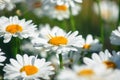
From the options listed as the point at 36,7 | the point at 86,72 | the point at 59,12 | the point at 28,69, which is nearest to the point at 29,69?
the point at 28,69

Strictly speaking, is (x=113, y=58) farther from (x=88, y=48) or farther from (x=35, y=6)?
(x=35, y=6)

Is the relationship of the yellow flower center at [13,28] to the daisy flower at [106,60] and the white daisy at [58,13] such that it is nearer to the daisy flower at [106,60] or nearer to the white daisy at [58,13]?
the daisy flower at [106,60]

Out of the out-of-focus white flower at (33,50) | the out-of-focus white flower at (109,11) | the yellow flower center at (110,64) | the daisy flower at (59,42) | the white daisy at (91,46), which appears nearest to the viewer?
the yellow flower center at (110,64)

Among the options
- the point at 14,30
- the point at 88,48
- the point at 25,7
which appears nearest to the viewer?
A: the point at 14,30

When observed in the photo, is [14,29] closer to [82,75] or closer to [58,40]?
[58,40]

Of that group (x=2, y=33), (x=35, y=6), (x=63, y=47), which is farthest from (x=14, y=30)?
(x=35, y=6)

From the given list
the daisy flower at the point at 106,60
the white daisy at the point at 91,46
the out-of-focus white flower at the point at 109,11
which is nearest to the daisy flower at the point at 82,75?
the daisy flower at the point at 106,60

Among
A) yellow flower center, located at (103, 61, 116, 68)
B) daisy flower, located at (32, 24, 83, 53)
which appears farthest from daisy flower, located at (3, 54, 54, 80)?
yellow flower center, located at (103, 61, 116, 68)
